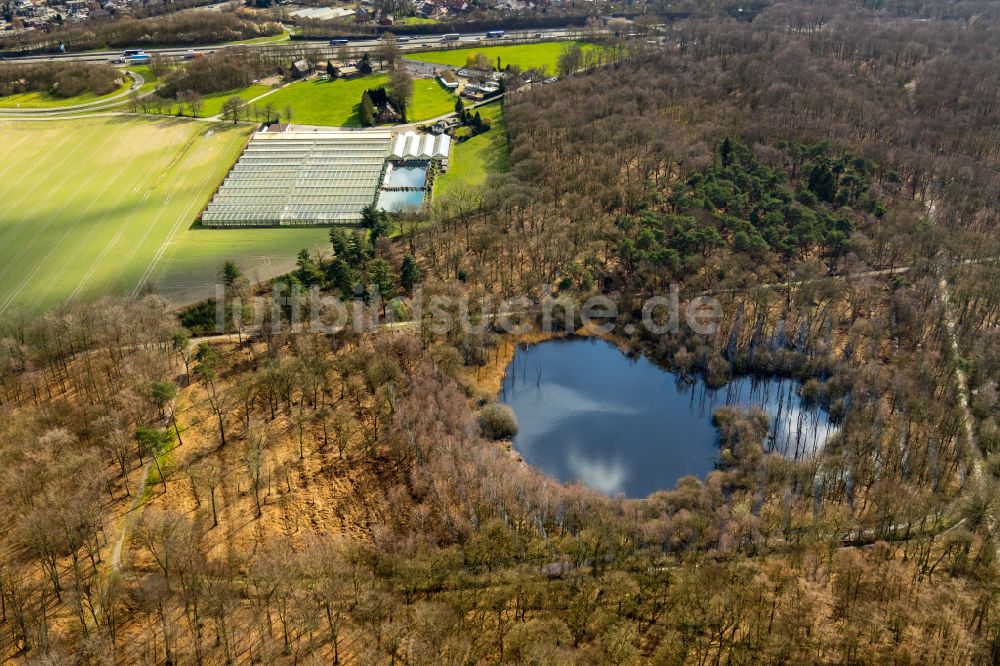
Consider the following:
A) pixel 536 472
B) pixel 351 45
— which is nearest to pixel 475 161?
pixel 536 472

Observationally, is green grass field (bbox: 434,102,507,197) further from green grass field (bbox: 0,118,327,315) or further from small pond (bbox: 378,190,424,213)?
green grass field (bbox: 0,118,327,315)

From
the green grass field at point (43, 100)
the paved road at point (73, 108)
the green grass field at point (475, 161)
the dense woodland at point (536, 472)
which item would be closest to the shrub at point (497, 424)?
the dense woodland at point (536, 472)

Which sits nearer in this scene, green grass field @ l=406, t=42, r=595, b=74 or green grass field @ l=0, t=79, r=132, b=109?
green grass field @ l=0, t=79, r=132, b=109

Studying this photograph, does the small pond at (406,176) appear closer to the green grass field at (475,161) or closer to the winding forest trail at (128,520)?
the green grass field at (475,161)

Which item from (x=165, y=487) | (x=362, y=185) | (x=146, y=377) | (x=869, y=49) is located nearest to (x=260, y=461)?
(x=165, y=487)

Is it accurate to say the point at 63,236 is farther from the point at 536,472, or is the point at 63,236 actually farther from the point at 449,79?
the point at 449,79

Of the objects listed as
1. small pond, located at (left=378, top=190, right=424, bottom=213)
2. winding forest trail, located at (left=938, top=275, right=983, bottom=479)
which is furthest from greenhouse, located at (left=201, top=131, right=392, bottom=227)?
winding forest trail, located at (left=938, top=275, right=983, bottom=479)
